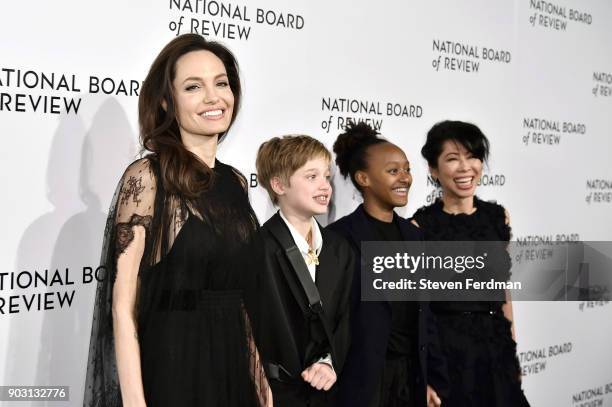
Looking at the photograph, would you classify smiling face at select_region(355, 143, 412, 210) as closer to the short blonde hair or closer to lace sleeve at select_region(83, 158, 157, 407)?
the short blonde hair

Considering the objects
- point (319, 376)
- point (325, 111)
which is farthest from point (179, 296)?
point (325, 111)

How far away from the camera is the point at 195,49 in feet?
8.13

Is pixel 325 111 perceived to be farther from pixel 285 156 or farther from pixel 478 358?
pixel 478 358

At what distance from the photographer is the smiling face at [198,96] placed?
8.00 ft

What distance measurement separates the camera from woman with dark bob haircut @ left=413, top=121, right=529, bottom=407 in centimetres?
358

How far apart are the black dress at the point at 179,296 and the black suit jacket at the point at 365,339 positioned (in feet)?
2.47

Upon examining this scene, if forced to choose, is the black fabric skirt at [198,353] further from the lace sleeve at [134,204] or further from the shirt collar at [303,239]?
the shirt collar at [303,239]

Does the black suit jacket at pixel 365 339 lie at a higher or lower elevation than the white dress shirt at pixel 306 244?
lower

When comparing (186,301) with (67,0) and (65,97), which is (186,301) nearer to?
(65,97)

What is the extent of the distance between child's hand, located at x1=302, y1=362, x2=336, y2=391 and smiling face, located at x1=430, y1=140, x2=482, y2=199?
1.28 m

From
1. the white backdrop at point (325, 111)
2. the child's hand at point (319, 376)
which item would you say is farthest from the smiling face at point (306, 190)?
the child's hand at point (319, 376)

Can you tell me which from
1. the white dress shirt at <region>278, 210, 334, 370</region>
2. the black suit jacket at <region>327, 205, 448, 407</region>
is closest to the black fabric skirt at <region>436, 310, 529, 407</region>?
the black suit jacket at <region>327, 205, 448, 407</region>

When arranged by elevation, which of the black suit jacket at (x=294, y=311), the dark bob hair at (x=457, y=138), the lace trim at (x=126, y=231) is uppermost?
the dark bob hair at (x=457, y=138)

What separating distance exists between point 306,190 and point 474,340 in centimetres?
123
